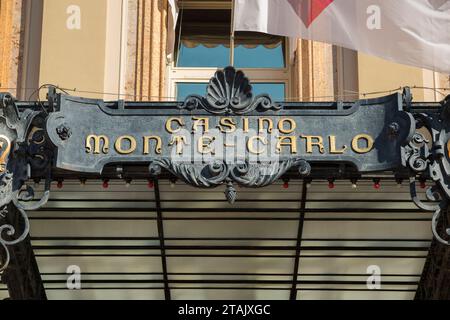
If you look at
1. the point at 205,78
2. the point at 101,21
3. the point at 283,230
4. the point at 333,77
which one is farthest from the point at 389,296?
the point at 101,21

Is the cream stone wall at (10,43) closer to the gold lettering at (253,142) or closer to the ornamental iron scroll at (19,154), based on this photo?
the ornamental iron scroll at (19,154)

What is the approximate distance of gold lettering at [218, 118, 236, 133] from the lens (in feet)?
41.8

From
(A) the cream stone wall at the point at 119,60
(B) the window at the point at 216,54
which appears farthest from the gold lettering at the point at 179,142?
(B) the window at the point at 216,54

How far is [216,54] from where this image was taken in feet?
59.2

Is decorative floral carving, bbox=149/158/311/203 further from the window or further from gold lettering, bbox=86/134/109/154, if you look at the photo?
the window

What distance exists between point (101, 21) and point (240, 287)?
4.94 m

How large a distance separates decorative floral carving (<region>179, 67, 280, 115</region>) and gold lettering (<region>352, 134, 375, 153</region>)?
3.43 ft

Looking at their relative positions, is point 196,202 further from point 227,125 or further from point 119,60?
point 119,60

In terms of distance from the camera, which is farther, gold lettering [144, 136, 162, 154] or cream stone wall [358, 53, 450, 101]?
cream stone wall [358, 53, 450, 101]

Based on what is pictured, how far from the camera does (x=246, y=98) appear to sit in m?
12.9

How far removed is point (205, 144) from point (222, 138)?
0.22 metres

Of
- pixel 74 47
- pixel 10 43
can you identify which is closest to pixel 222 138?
pixel 74 47

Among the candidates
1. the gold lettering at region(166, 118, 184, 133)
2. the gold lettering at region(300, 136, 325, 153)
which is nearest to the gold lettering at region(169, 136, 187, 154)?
the gold lettering at region(166, 118, 184, 133)

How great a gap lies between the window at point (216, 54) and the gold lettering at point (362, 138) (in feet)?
16.4
